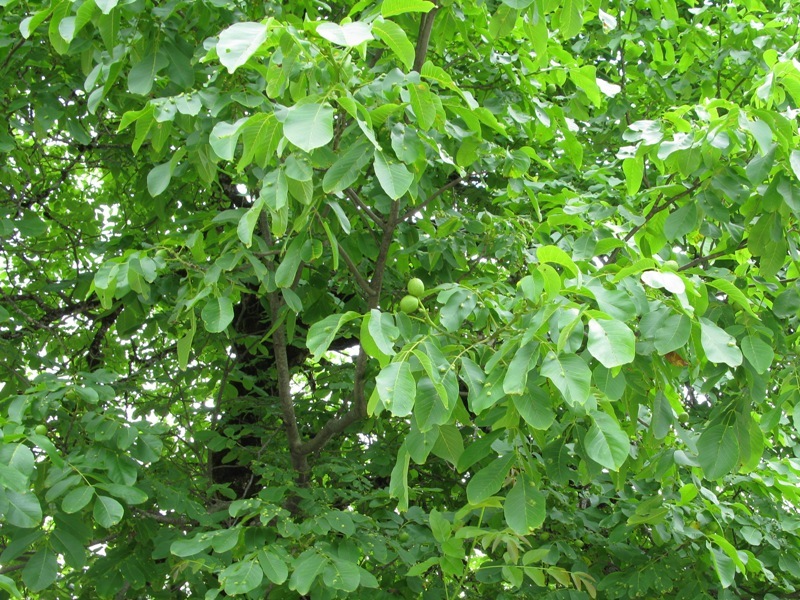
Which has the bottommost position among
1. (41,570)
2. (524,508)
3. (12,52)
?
(41,570)

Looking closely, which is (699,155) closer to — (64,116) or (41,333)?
(64,116)

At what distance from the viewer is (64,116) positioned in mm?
3621

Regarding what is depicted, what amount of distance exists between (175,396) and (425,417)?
2.92 metres

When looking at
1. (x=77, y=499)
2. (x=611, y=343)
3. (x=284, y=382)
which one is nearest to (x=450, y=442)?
(x=611, y=343)

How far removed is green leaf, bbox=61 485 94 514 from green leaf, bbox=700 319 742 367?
195 centimetres

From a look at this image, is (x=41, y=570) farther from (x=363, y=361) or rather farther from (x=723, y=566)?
(x=723, y=566)

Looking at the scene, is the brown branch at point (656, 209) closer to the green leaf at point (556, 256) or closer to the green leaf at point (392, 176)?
the green leaf at point (556, 256)

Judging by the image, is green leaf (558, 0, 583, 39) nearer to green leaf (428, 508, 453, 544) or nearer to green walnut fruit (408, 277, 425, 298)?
green walnut fruit (408, 277, 425, 298)

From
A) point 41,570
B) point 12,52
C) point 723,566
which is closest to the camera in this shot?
point 41,570

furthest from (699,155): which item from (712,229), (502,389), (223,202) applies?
(223,202)

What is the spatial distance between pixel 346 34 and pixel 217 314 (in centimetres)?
108

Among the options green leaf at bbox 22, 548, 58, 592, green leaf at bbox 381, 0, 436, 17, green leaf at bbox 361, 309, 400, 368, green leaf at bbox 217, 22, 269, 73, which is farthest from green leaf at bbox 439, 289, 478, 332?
green leaf at bbox 22, 548, 58, 592

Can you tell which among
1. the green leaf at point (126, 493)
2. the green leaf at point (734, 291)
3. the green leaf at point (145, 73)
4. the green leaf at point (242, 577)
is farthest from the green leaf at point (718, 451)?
the green leaf at point (145, 73)

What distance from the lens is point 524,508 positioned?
2.08 m
